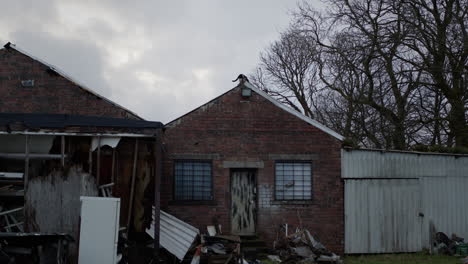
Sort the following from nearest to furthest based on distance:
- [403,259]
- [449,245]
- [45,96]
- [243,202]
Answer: [403,259]
[449,245]
[243,202]
[45,96]

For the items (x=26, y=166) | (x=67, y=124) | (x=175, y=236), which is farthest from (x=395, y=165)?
(x=26, y=166)

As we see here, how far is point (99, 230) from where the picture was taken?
855cm

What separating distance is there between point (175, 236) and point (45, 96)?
7316 mm

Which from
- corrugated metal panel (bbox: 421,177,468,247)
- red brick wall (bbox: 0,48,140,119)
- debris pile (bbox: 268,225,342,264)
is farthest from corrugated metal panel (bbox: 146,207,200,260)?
corrugated metal panel (bbox: 421,177,468,247)

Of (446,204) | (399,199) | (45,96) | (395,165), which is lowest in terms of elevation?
(446,204)

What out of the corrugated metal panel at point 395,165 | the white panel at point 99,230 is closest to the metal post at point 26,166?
the white panel at point 99,230

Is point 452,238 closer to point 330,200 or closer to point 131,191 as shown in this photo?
A: point 330,200

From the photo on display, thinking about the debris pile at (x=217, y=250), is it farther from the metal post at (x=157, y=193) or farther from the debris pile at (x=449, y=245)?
the debris pile at (x=449, y=245)

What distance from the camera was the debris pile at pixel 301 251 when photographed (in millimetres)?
11688

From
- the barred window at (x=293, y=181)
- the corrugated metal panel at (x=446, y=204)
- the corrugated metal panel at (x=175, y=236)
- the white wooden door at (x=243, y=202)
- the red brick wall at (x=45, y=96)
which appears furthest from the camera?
the red brick wall at (x=45, y=96)

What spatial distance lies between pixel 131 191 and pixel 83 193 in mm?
1109

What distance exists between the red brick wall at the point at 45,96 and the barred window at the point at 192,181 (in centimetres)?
Result: 278

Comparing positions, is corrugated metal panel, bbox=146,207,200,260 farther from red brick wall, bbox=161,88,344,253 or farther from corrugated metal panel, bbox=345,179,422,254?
corrugated metal panel, bbox=345,179,422,254

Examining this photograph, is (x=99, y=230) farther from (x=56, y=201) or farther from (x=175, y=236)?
(x=175, y=236)
